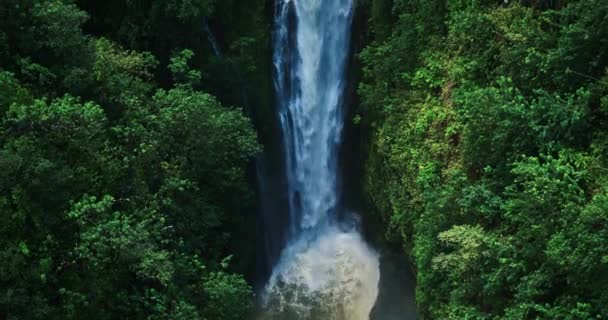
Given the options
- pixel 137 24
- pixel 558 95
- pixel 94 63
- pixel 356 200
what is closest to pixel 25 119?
pixel 94 63

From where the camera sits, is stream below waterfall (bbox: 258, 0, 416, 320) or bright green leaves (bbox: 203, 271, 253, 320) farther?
stream below waterfall (bbox: 258, 0, 416, 320)

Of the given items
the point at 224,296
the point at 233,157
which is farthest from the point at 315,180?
the point at 224,296

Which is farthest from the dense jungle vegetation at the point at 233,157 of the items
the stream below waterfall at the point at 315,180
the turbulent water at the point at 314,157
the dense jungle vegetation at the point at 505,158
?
the turbulent water at the point at 314,157

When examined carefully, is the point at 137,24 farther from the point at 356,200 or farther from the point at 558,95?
the point at 558,95

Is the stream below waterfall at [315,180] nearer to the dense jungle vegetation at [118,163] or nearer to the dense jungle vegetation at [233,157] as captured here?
the dense jungle vegetation at [233,157]

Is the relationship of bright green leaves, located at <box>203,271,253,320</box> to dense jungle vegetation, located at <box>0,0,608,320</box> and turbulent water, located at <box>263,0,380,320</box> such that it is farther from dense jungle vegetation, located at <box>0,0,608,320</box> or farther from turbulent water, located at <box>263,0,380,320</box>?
turbulent water, located at <box>263,0,380,320</box>

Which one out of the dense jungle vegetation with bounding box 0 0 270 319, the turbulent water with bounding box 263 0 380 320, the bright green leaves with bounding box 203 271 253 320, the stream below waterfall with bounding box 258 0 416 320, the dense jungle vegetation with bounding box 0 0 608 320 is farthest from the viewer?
the turbulent water with bounding box 263 0 380 320

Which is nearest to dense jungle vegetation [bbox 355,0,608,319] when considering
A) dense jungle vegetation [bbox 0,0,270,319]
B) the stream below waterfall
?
the stream below waterfall
